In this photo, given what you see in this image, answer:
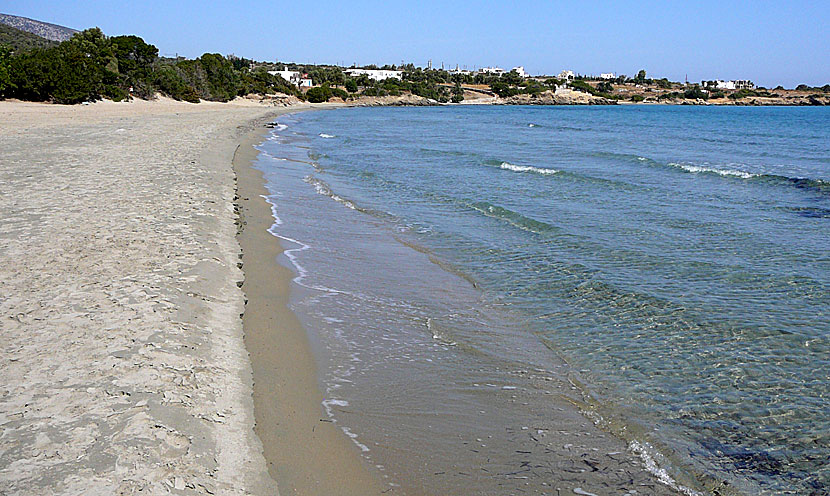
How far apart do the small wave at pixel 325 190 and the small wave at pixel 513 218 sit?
287 cm

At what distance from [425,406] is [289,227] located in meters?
7.17

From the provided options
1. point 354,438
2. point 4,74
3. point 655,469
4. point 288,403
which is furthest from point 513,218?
point 4,74

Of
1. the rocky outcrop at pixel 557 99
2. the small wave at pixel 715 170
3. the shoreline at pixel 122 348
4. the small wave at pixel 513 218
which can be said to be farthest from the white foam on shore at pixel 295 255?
the rocky outcrop at pixel 557 99

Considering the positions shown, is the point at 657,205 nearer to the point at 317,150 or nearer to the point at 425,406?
the point at 425,406

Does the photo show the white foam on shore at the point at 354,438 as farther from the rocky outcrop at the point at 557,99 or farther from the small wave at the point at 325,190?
the rocky outcrop at the point at 557,99

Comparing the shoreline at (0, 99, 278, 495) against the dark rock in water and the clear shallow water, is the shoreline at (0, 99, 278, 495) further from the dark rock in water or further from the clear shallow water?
the dark rock in water

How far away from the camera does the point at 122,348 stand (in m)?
4.88

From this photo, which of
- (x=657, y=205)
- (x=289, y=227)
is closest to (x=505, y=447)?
(x=289, y=227)

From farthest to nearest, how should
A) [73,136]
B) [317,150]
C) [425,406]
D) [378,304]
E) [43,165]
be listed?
[317,150] → [73,136] → [43,165] → [378,304] → [425,406]

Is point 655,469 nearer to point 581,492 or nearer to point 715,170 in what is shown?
point 581,492

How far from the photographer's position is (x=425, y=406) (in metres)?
5.07

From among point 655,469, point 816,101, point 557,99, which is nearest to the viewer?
point 655,469

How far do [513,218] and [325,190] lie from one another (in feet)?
18.7

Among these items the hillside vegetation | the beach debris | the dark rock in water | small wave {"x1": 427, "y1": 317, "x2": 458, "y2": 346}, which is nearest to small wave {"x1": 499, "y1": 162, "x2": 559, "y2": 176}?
small wave {"x1": 427, "y1": 317, "x2": 458, "y2": 346}
